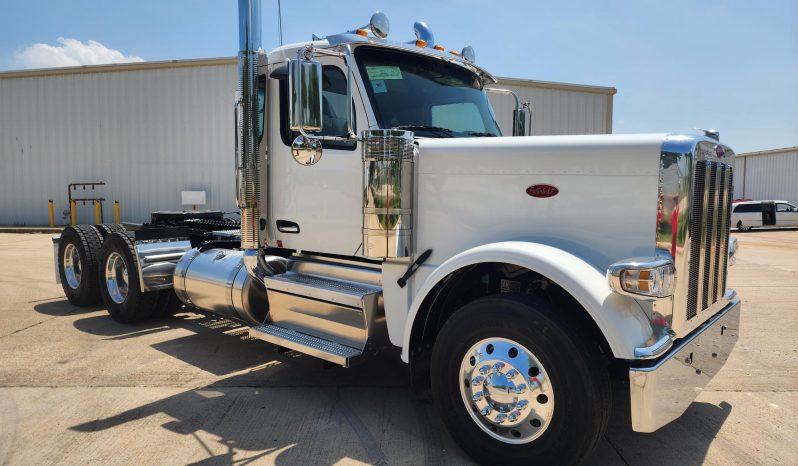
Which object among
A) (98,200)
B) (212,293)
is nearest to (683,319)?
(212,293)

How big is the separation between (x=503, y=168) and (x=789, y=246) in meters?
17.6

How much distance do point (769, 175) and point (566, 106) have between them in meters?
23.6

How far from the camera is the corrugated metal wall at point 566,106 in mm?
20984

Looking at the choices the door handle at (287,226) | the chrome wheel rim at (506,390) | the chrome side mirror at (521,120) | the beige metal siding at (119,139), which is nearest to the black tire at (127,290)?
the door handle at (287,226)

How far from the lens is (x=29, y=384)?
4316 millimetres

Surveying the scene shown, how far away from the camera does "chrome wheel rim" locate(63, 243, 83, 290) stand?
23.5 feet

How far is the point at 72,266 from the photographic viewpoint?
7270 mm

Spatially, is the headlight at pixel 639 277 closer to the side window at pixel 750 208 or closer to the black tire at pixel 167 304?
the black tire at pixel 167 304

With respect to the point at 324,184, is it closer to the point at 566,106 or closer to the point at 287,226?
the point at 287,226

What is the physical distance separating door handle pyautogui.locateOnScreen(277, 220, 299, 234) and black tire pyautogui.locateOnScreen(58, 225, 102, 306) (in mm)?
3637

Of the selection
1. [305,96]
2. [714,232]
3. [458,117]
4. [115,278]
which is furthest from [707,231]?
[115,278]

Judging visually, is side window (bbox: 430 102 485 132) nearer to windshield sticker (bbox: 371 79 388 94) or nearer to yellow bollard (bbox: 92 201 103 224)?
windshield sticker (bbox: 371 79 388 94)

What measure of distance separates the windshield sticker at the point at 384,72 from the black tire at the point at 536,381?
1.73m

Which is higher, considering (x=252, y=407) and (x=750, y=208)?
(x=750, y=208)
